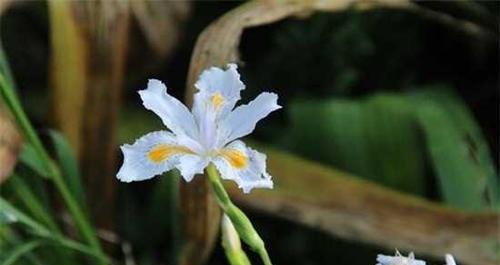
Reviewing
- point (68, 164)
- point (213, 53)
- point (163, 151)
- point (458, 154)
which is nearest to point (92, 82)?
point (68, 164)

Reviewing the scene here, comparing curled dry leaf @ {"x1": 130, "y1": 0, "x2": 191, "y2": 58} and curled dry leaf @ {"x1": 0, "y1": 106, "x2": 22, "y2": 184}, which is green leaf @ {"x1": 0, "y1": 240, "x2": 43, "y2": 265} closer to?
curled dry leaf @ {"x1": 0, "y1": 106, "x2": 22, "y2": 184}

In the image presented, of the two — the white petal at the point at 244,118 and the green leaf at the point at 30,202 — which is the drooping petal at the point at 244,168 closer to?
the white petal at the point at 244,118

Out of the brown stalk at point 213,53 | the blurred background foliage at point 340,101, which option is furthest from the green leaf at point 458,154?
the brown stalk at point 213,53

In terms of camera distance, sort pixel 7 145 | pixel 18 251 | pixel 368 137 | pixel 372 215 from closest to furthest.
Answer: pixel 18 251 < pixel 7 145 < pixel 372 215 < pixel 368 137

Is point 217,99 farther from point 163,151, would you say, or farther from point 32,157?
point 32,157

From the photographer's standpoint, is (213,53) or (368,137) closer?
(213,53)

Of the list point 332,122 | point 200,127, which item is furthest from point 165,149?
point 332,122
